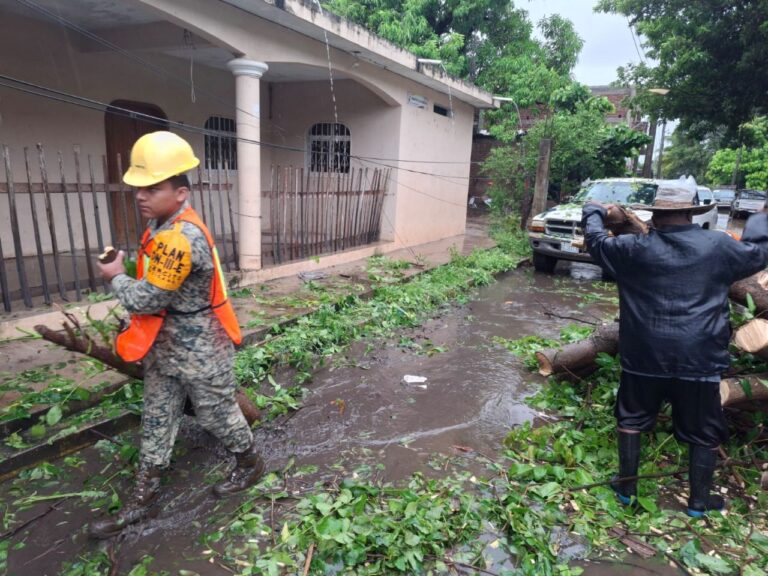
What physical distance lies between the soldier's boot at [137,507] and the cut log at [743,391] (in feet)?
11.0

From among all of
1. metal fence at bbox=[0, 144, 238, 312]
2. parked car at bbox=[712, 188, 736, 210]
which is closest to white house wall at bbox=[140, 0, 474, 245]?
metal fence at bbox=[0, 144, 238, 312]

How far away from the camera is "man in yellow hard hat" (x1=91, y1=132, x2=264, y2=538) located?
2.52 meters

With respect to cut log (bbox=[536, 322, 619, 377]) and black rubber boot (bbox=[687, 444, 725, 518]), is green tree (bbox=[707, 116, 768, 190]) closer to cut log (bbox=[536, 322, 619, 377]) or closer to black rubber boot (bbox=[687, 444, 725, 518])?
cut log (bbox=[536, 322, 619, 377])

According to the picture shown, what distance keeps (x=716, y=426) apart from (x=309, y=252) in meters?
6.96

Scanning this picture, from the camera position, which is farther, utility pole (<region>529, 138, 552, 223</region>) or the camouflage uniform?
utility pole (<region>529, 138, 552, 223</region>)

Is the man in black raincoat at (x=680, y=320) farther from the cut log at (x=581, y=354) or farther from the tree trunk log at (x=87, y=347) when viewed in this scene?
the tree trunk log at (x=87, y=347)

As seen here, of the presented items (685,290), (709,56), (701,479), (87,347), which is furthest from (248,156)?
(709,56)

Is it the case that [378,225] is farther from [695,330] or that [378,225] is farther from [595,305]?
[695,330]

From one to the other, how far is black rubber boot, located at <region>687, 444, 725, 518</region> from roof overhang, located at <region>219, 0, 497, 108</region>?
21.2ft

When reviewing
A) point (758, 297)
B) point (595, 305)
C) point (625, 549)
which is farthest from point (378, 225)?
point (625, 549)

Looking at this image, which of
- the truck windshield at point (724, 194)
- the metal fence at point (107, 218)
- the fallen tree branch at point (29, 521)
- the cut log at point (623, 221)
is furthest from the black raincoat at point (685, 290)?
the truck windshield at point (724, 194)

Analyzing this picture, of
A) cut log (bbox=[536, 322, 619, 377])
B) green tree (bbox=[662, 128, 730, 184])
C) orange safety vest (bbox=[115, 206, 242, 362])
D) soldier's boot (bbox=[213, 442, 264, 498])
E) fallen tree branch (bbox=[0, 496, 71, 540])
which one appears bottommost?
fallen tree branch (bbox=[0, 496, 71, 540])

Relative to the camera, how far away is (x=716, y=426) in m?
2.91

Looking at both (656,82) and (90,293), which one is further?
(656,82)
